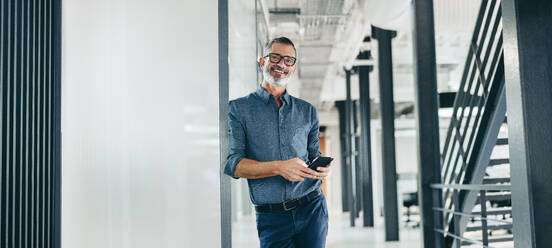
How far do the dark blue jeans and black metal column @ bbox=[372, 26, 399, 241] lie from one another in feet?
13.3

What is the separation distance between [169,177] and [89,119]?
1.35 ft

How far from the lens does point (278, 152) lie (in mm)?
1924

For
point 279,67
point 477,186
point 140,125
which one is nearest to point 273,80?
point 279,67

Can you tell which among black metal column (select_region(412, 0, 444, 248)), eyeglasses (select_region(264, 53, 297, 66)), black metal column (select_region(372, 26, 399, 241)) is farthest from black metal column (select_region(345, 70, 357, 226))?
eyeglasses (select_region(264, 53, 297, 66))

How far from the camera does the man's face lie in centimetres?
193

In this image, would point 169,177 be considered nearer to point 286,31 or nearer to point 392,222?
point 392,222

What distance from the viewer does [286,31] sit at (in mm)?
6930

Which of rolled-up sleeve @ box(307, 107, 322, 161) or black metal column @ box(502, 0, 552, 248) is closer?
black metal column @ box(502, 0, 552, 248)

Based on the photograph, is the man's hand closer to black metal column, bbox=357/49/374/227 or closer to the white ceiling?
the white ceiling

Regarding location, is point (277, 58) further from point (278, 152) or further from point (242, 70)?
point (242, 70)

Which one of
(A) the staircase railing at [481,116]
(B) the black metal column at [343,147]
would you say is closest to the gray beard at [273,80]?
(A) the staircase railing at [481,116]

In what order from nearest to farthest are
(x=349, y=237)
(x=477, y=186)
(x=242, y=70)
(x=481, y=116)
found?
(x=477, y=186)
(x=242, y=70)
(x=481, y=116)
(x=349, y=237)

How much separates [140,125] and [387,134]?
4.27m

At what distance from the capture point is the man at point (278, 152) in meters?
1.86
